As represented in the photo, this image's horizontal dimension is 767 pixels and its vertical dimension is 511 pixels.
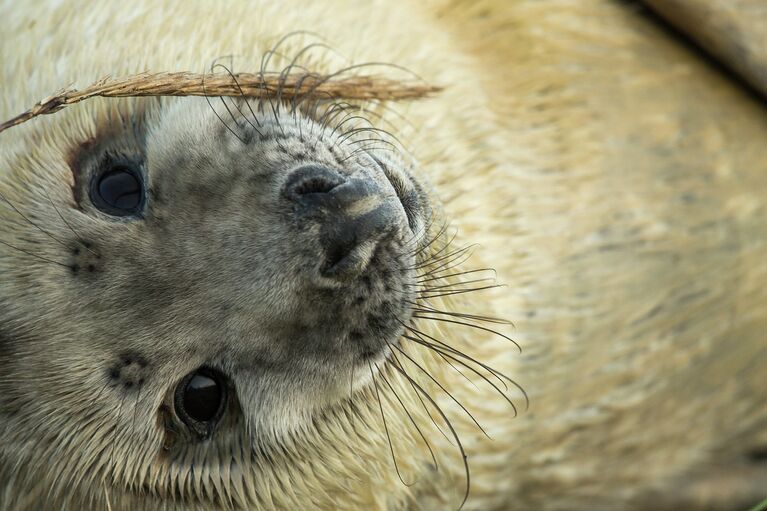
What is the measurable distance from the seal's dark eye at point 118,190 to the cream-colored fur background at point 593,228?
0.71 m

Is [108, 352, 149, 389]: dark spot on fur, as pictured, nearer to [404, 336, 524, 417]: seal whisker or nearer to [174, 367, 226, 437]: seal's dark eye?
[174, 367, 226, 437]: seal's dark eye

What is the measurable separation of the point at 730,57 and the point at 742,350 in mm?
1006

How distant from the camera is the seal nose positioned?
1.97 metres

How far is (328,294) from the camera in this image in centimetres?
201

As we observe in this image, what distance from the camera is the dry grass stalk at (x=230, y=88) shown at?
2223 mm

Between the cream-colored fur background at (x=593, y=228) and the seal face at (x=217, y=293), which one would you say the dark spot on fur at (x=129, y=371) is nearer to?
the seal face at (x=217, y=293)

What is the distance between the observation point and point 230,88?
7.79ft

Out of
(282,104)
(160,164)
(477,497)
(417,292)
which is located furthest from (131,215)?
(477,497)

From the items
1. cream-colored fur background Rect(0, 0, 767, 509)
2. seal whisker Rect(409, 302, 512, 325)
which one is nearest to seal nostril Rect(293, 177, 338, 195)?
seal whisker Rect(409, 302, 512, 325)

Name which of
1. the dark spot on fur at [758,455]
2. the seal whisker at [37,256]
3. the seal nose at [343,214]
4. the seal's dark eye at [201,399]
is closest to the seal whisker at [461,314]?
the seal nose at [343,214]

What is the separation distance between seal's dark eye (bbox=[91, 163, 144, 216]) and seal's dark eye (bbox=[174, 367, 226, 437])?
41 centimetres

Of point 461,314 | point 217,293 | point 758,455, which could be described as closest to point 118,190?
point 217,293

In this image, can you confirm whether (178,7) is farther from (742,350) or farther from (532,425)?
(742,350)

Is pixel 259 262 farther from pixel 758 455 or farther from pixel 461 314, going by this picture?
pixel 758 455
